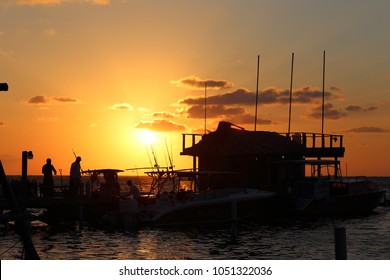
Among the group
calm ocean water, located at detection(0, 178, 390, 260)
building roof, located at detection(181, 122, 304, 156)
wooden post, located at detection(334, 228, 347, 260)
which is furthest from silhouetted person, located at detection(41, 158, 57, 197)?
wooden post, located at detection(334, 228, 347, 260)

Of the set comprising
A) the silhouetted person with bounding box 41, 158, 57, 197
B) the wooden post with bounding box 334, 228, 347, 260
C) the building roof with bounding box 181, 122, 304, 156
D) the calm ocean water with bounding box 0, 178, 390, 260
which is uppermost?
the building roof with bounding box 181, 122, 304, 156

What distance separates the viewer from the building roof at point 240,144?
183 ft

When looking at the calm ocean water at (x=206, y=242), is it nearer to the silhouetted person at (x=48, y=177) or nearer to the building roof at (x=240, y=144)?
the silhouetted person at (x=48, y=177)

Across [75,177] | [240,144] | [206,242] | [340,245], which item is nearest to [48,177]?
[75,177]

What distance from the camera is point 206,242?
3531cm

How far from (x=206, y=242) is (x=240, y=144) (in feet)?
70.6

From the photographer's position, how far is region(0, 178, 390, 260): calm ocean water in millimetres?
30875

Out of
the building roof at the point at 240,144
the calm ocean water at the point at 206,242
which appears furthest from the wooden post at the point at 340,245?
the building roof at the point at 240,144

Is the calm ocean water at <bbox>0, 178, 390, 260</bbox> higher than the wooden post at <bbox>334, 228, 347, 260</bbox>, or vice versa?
the wooden post at <bbox>334, 228, 347, 260</bbox>

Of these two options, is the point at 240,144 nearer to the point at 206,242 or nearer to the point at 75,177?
the point at 75,177

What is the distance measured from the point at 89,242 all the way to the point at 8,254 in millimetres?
5926

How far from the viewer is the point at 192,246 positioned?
111 ft

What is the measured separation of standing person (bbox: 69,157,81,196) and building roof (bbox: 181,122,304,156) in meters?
17.6

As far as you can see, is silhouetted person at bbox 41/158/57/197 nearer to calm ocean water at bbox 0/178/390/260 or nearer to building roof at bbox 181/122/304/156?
calm ocean water at bbox 0/178/390/260
